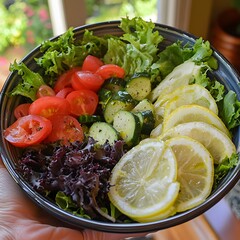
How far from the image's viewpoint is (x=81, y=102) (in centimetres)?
125

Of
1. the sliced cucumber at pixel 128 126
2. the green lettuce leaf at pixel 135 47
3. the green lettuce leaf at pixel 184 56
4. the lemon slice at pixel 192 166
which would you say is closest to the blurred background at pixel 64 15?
the green lettuce leaf at pixel 135 47

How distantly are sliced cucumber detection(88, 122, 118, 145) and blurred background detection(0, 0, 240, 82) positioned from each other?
51 centimetres

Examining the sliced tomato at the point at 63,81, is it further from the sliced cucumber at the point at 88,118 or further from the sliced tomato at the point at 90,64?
the sliced cucumber at the point at 88,118

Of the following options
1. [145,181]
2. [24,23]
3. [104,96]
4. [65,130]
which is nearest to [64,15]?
[24,23]

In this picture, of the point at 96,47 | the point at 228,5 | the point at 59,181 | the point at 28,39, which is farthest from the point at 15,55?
the point at 228,5

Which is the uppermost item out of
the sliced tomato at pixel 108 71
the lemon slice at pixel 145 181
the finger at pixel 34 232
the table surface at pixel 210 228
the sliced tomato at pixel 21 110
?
the sliced tomato at pixel 108 71

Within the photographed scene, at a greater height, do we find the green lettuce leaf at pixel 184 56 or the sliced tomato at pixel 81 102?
the green lettuce leaf at pixel 184 56

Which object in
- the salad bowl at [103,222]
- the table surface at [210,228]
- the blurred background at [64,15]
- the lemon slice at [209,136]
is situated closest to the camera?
the salad bowl at [103,222]

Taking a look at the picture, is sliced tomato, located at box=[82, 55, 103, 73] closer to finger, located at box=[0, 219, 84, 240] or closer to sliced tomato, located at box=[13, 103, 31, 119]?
sliced tomato, located at box=[13, 103, 31, 119]

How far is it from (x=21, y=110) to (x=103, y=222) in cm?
45

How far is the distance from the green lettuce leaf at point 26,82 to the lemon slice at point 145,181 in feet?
1.21

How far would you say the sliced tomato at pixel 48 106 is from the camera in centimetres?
121

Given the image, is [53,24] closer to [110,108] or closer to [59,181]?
[110,108]

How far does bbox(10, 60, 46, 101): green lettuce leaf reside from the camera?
1.24 metres
